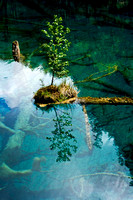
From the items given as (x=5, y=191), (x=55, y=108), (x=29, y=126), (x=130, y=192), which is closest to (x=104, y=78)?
(x=55, y=108)

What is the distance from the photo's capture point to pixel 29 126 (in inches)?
137

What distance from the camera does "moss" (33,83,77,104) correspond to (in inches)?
155

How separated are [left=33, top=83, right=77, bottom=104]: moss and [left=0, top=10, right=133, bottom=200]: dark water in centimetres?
17

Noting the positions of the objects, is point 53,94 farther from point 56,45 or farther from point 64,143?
point 64,143

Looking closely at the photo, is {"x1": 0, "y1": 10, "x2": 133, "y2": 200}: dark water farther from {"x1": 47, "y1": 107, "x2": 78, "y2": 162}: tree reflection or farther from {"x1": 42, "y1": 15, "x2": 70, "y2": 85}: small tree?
{"x1": 42, "y1": 15, "x2": 70, "y2": 85}: small tree

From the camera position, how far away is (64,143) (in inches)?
125

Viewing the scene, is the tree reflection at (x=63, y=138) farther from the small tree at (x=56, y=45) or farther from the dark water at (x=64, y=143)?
the small tree at (x=56, y=45)

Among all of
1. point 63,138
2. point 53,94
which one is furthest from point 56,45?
point 63,138

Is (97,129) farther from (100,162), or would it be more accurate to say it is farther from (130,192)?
(130,192)

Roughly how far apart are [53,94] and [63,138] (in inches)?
40.7

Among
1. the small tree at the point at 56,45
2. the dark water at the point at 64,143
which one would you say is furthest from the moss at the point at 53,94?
the small tree at the point at 56,45

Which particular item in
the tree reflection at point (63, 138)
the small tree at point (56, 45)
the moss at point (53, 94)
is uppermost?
the small tree at point (56, 45)

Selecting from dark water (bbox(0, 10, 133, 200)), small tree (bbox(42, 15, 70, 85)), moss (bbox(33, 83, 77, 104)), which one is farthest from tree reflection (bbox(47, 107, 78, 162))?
small tree (bbox(42, 15, 70, 85))

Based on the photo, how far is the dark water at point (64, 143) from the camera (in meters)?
2.44
